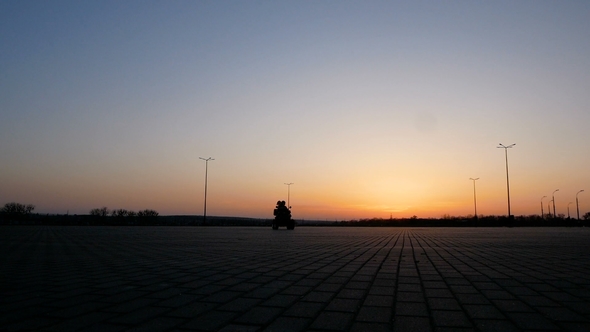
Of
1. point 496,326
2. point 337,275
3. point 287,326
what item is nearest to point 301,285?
point 337,275

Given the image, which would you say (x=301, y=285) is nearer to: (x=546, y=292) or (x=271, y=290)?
(x=271, y=290)

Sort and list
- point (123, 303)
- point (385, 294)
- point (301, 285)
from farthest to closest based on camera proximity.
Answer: point (301, 285), point (385, 294), point (123, 303)

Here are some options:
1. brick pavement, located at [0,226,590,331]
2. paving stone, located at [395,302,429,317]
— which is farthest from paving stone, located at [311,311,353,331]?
paving stone, located at [395,302,429,317]

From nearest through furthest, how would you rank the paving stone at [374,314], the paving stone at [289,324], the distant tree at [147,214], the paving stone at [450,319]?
the paving stone at [289,324] → the paving stone at [450,319] → the paving stone at [374,314] → the distant tree at [147,214]

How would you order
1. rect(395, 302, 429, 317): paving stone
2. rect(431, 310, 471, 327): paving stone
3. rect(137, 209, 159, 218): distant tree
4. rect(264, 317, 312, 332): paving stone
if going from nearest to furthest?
rect(264, 317, 312, 332): paving stone
rect(431, 310, 471, 327): paving stone
rect(395, 302, 429, 317): paving stone
rect(137, 209, 159, 218): distant tree

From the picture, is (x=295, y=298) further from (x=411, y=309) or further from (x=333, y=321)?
(x=411, y=309)

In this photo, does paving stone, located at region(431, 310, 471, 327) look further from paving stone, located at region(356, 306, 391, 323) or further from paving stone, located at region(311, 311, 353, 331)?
paving stone, located at region(311, 311, 353, 331)

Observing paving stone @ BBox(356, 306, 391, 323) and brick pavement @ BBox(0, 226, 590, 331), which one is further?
paving stone @ BBox(356, 306, 391, 323)

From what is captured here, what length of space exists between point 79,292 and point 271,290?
2315 millimetres

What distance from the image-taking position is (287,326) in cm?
344

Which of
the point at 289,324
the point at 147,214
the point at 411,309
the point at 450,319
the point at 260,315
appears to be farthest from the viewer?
the point at 147,214

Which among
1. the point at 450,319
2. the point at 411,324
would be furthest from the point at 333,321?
the point at 450,319

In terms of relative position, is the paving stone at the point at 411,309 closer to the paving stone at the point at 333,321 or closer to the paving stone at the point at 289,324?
the paving stone at the point at 333,321

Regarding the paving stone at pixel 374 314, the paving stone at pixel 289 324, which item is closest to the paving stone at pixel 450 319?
the paving stone at pixel 374 314
